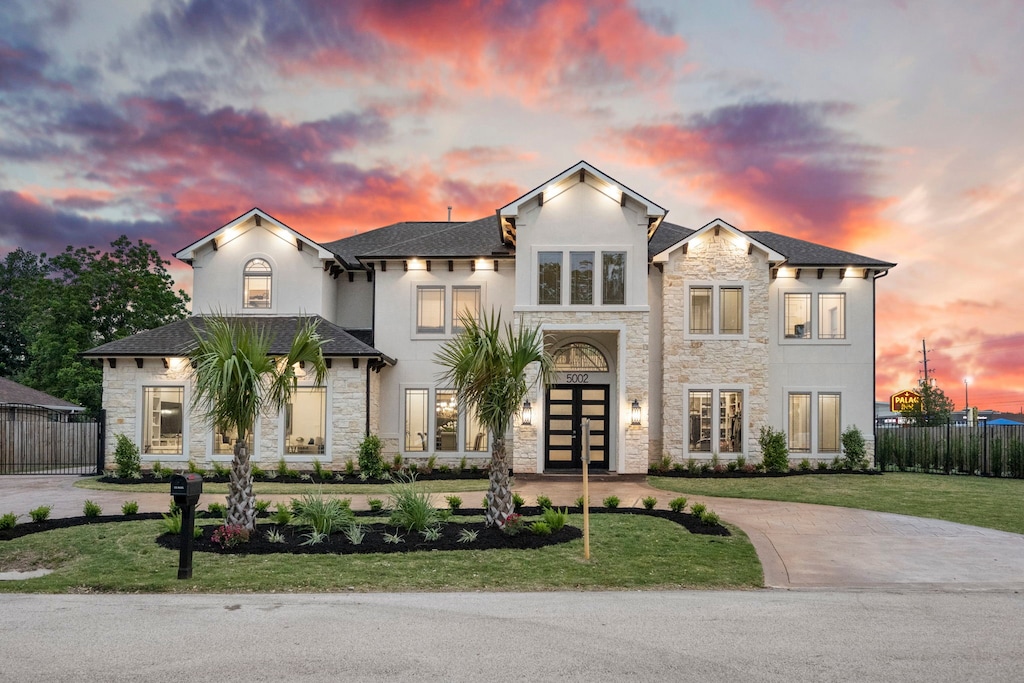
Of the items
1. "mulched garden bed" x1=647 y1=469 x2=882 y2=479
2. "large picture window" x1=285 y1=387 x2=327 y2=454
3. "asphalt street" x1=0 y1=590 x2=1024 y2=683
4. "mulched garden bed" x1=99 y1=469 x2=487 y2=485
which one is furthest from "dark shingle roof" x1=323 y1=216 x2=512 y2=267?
"asphalt street" x1=0 y1=590 x2=1024 y2=683

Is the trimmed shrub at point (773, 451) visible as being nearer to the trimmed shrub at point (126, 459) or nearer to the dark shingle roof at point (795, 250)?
the dark shingle roof at point (795, 250)

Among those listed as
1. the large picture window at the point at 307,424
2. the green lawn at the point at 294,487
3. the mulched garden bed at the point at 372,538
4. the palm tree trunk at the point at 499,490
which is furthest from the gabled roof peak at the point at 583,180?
the palm tree trunk at the point at 499,490

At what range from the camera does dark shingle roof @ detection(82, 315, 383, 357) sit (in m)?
19.9

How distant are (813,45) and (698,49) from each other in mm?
2662

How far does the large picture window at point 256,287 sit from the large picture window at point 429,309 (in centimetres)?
454

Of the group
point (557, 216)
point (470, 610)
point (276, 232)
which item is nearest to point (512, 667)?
point (470, 610)

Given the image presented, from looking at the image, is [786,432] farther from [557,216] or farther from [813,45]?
[813,45]

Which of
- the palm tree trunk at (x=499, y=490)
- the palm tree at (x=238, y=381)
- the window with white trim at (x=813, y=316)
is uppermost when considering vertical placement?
the window with white trim at (x=813, y=316)

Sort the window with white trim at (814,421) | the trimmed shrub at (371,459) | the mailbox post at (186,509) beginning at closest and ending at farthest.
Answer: the mailbox post at (186,509)
the trimmed shrub at (371,459)
the window with white trim at (814,421)

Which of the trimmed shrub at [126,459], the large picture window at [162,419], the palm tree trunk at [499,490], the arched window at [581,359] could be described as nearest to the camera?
the palm tree trunk at [499,490]

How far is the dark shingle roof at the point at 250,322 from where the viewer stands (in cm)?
1988

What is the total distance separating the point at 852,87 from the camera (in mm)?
17969

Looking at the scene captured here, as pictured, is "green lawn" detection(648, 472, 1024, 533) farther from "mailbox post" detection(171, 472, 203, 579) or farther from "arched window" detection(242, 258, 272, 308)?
"arched window" detection(242, 258, 272, 308)

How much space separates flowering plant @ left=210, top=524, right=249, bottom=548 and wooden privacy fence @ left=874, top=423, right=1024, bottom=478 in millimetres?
19357
